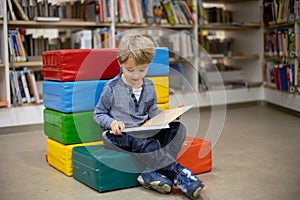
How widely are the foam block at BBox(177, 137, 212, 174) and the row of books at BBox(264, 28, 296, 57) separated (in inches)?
97.5

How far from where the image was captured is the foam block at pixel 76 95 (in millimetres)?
2385

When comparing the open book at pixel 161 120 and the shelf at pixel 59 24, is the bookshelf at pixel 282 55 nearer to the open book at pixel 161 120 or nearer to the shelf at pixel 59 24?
the shelf at pixel 59 24

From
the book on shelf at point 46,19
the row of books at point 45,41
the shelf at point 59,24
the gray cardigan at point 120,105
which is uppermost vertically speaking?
the book on shelf at point 46,19

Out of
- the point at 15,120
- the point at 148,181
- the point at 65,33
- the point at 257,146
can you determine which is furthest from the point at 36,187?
the point at 65,33

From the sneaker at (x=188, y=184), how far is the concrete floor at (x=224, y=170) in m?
0.07

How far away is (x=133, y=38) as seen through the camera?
214 centimetres

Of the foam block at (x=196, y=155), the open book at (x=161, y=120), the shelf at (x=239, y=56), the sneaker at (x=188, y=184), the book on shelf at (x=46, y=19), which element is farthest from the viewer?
the shelf at (x=239, y=56)

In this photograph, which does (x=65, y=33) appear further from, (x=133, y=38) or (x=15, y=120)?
(x=133, y=38)

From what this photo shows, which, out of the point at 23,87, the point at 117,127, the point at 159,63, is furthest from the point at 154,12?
the point at 117,127

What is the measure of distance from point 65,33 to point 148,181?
9.00 ft

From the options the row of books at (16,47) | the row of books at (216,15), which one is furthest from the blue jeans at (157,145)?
the row of books at (216,15)

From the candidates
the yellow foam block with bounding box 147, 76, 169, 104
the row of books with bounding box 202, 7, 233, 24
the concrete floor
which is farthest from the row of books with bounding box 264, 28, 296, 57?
the yellow foam block with bounding box 147, 76, 169, 104

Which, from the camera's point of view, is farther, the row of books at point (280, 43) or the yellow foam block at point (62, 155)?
A: the row of books at point (280, 43)

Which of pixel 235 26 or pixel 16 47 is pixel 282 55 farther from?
pixel 16 47
